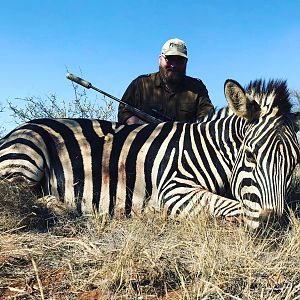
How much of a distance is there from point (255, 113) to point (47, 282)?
1861 millimetres

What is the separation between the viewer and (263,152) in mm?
3014

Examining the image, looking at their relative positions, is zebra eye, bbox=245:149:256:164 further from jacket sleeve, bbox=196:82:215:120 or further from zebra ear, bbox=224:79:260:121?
jacket sleeve, bbox=196:82:215:120

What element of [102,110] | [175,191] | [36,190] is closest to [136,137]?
[175,191]

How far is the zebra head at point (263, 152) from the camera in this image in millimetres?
2895

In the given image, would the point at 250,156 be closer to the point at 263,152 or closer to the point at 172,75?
the point at 263,152

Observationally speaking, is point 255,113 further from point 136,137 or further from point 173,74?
point 173,74

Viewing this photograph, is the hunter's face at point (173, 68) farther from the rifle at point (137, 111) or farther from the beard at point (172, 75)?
the rifle at point (137, 111)

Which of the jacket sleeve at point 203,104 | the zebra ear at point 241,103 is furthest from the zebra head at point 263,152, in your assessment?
the jacket sleeve at point 203,104

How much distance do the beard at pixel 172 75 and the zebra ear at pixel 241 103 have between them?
2055 millimetres

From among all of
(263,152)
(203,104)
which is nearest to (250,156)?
(263,152)

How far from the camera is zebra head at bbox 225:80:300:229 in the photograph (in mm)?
2895

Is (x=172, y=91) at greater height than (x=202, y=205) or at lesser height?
greater

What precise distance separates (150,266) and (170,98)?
3451 millimetres

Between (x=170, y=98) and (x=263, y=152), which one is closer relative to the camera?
(x=263, y=152)
